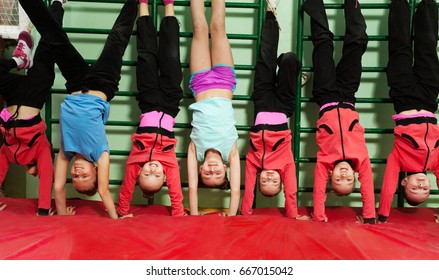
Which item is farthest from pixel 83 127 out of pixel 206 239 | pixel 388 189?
pixel 388 189

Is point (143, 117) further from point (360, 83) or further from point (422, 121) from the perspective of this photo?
point (422, 121)

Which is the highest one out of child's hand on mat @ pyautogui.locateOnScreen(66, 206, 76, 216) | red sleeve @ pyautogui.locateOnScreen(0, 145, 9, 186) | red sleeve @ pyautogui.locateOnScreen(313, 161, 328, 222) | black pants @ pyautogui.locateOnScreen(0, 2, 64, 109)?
black pants @ pyautogui.locateOnScreen(0, 2, 64, 109)

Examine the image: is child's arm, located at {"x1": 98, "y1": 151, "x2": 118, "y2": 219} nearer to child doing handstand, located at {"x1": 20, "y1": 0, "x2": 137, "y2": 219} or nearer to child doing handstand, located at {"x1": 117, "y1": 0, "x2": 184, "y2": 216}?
child doing handstand, located at {"x1": 20, "y1": 0, "x2": 137, "y2": 219}

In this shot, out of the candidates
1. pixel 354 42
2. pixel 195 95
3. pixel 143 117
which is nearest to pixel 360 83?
pixel 354 42

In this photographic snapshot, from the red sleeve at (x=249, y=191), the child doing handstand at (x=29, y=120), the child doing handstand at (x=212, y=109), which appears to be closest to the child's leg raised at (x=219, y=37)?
the child doing handstand at (x=212, y=109)

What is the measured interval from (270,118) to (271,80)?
28cm

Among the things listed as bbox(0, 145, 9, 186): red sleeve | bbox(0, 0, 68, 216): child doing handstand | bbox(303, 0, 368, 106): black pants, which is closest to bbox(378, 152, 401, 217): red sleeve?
bbox(303, 0, 368, 106): black pants

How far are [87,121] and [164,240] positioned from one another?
0.98 m

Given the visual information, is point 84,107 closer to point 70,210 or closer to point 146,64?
point 146,64

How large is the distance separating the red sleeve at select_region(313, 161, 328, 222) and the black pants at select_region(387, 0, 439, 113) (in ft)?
2.25

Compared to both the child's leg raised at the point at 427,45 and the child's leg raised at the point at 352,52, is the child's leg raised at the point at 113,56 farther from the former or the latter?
the child's leg raised at the point at 427,45

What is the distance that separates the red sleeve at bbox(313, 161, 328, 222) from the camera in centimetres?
249

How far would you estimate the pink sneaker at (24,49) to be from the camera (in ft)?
8.75
